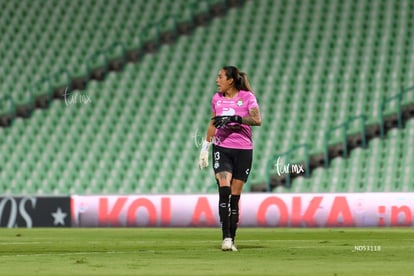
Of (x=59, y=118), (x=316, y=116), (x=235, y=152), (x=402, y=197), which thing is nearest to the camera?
(x=235, y=152)

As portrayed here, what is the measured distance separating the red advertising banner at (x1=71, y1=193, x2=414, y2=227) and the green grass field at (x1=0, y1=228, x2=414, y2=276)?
298cm

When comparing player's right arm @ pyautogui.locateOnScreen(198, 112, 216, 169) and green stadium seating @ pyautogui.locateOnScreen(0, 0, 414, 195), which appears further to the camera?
green stadium seating @ pyautogui.locateOnScreen(0, 0, 414, 195)

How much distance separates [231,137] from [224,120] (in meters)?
0.29

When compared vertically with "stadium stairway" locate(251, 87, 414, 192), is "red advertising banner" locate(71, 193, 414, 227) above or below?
below

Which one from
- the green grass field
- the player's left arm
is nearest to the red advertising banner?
the green grass field

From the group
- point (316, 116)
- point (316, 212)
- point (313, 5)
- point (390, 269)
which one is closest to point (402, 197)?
point (316, 212)

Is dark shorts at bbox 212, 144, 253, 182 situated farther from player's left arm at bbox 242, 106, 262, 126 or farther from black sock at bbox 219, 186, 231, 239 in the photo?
player's left arm at bbox 242, 106, 262, 126

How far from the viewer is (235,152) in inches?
483

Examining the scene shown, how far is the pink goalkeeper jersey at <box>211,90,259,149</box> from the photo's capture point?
12211 millimetres

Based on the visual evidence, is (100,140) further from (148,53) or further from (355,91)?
(355,91)

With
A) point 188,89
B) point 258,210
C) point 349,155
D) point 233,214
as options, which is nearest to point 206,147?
point 233,214

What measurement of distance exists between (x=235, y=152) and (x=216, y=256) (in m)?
1.58

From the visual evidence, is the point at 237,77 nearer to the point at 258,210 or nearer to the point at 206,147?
the point at 206,147

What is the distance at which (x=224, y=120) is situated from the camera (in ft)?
39.7
